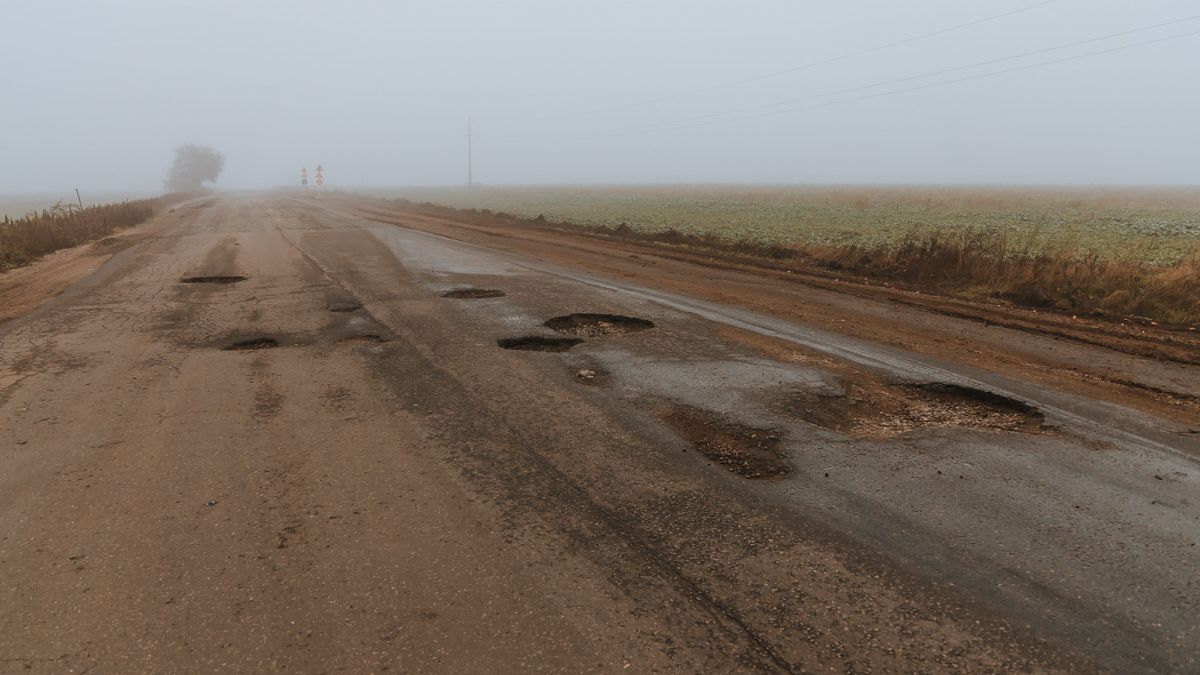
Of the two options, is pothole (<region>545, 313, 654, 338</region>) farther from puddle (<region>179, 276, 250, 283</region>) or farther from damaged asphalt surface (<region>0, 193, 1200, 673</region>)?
puddle (<region>179, 276, 250, 283</region>)

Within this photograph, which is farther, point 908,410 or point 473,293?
point 473,293

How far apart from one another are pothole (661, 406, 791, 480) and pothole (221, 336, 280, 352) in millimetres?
3953

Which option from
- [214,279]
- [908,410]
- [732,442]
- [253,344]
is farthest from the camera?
[214,279]

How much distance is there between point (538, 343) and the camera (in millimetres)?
6367

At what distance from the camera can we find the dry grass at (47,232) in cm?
1354

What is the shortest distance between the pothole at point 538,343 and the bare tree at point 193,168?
12885 centimetres

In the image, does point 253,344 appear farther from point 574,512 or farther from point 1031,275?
point 1031,275

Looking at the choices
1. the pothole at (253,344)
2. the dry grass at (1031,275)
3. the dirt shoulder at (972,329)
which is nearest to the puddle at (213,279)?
the pothole at (253,344)

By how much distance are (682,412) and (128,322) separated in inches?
247

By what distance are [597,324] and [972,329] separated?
4.37 metres

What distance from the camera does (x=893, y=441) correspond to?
4.09 m

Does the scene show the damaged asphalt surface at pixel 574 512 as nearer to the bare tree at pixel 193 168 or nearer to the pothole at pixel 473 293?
the pothole at pixel 473 293

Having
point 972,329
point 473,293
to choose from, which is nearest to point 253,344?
point 473,293

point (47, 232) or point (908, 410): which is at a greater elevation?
point (47, 232)
